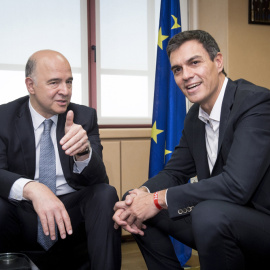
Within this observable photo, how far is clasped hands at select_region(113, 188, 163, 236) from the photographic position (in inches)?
54.7

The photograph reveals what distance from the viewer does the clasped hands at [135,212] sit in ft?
4.56

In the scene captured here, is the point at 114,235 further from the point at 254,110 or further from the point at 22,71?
the point at 22,71

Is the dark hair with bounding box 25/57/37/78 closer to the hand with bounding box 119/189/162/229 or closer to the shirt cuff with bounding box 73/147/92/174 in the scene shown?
the shirt cuff with bounding box 73/147/92/174

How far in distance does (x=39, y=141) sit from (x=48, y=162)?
0.13m

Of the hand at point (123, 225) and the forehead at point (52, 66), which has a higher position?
the forehead at point (52, 66)

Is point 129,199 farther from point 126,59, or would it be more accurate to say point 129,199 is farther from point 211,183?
point 126,59

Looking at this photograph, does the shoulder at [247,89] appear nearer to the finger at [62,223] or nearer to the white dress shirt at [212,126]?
the white dress shirt at [212,126]

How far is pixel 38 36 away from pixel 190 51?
1692 mm

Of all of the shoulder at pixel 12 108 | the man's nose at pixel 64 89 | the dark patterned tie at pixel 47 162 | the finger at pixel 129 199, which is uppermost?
the man's nose at pixel 64 89

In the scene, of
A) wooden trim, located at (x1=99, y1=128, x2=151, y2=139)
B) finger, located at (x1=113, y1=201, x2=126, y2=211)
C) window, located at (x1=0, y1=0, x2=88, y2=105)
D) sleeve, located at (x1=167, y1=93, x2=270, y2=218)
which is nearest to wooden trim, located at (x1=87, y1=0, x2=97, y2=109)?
window, located at (x1=0, y1=0, x2=88, y2=105)

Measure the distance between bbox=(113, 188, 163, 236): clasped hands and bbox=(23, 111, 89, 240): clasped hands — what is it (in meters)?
0.22

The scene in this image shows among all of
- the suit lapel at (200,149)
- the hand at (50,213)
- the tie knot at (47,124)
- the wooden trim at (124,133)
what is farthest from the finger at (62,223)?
the wooden trim at (124,133)

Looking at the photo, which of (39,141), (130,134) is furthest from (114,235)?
(130,134)

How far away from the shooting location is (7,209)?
4.92 ft
